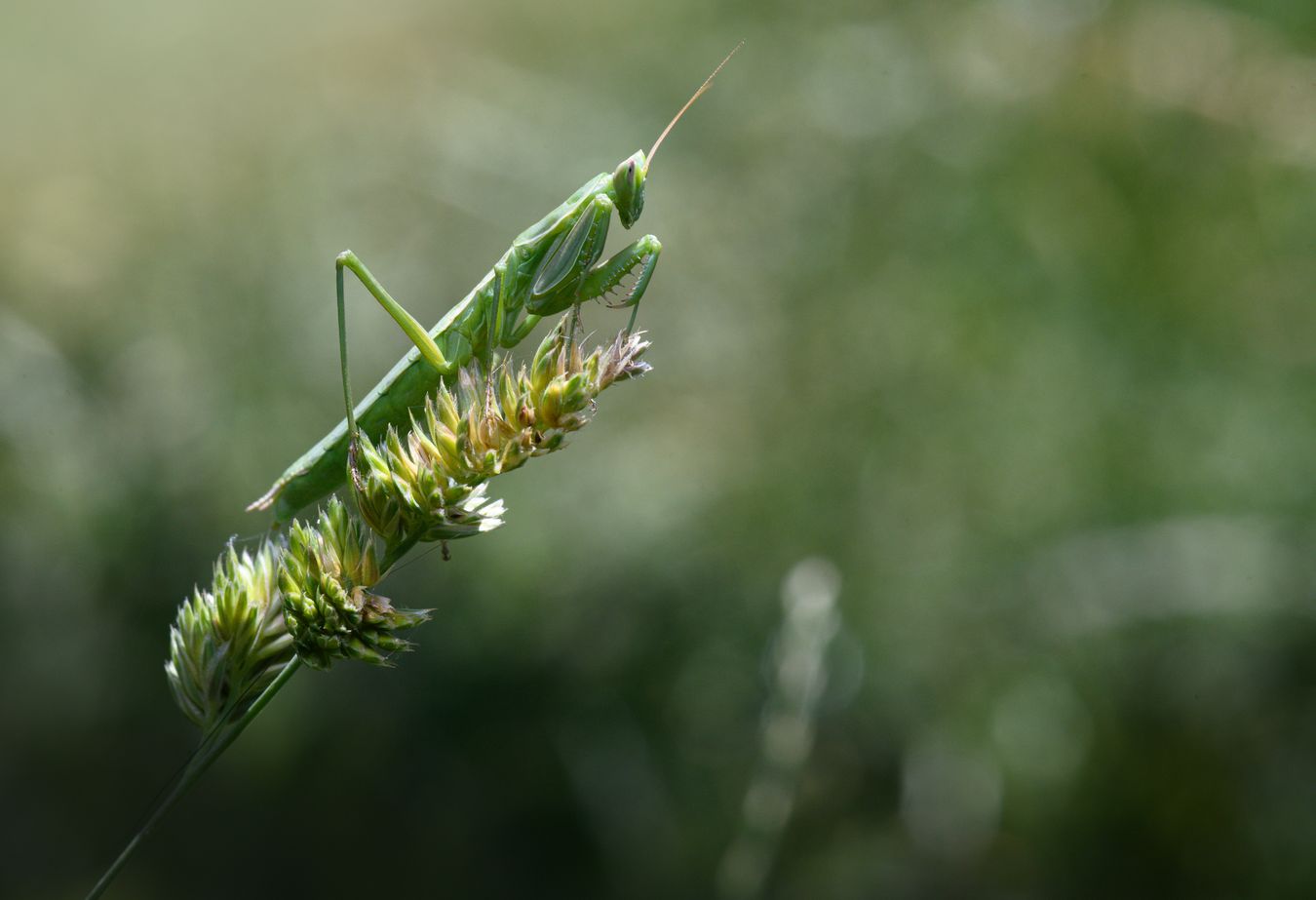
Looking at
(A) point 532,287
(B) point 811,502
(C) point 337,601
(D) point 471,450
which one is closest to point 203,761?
(C) point 337,601

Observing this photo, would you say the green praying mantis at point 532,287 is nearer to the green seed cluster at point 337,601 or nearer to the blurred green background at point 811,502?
the green seed cluster at point 337,601

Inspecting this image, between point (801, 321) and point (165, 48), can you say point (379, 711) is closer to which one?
point (801, 321)

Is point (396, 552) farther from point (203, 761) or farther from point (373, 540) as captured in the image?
point (203, 761)

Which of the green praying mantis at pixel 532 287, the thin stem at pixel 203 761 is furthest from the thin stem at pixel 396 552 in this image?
the green praying mantis at pixel 532 287

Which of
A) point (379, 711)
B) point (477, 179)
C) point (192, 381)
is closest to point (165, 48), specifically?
point (477, 179)

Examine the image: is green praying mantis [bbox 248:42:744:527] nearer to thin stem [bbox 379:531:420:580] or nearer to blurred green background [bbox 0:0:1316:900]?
thin stem [bbox 379:531:420:580]

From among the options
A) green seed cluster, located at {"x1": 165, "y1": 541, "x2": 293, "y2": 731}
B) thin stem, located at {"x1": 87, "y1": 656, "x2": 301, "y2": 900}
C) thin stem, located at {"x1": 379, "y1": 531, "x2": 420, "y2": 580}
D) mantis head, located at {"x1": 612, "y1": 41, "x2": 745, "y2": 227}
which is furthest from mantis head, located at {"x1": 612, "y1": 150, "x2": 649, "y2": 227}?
thin stem, located at {"x1": 87, "y1": 656, "x2": 301, "y2": 900}

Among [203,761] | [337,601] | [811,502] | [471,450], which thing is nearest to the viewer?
[203,761]
